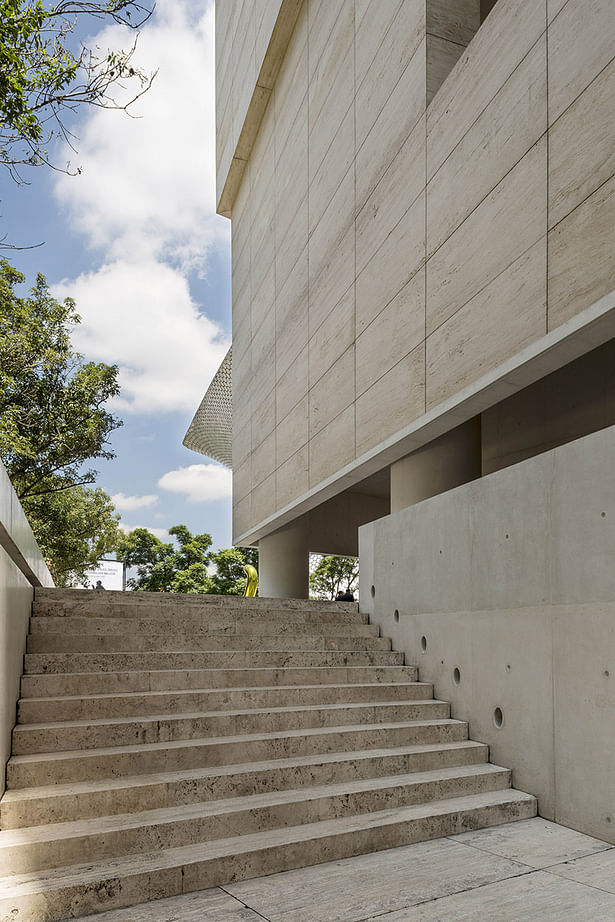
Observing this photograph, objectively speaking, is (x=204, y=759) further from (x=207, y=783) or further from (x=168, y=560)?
(x=168, y=560)

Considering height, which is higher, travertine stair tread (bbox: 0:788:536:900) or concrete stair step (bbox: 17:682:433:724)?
concrete stair step (bbox: 17:682:433:724)

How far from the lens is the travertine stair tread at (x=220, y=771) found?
452 centimetres

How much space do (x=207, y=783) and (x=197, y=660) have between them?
6.03 ft

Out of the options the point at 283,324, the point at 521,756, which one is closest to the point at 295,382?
the point at 283,324

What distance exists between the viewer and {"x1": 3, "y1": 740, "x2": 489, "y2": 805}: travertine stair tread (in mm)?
4520

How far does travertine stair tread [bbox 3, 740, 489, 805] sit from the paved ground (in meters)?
0.86

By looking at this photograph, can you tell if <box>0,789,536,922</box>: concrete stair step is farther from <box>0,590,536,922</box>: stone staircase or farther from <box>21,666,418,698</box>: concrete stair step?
<box>21,666,418,698</box>: concrete stair step

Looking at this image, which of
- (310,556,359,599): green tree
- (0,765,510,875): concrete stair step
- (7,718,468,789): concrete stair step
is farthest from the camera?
(310,556,359,599): green tree

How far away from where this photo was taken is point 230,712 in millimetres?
5902

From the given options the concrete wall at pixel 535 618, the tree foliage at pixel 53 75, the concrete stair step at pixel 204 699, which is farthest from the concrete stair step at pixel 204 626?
the tree foliage at pixel 53 75

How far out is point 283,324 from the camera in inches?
598

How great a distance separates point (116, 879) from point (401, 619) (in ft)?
15.9

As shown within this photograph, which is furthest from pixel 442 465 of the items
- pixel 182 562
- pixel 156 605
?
pixel 182 562

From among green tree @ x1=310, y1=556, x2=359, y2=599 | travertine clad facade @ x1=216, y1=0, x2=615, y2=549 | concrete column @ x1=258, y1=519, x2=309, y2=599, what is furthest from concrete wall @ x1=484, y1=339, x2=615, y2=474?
green tree @ x1=310, y1=556, x2=359, y2=599
